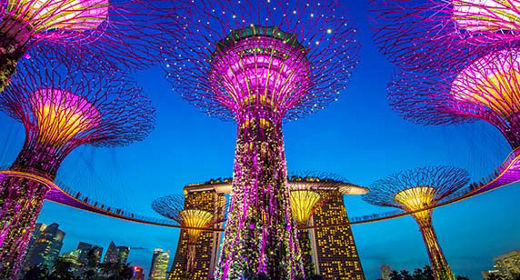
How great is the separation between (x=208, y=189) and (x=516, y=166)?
35118 millimetres

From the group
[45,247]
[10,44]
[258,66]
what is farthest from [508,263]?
[45,247]

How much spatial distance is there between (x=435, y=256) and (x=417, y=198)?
4202 mm

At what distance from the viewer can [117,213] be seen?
2003cm

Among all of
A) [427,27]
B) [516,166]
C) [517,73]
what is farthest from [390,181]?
[427,27]

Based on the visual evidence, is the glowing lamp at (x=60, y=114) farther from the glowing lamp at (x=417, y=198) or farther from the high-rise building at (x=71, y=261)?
the glowing lamp at (x=417, y=198)

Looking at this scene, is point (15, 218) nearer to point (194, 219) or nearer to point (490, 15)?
point (194, 219)

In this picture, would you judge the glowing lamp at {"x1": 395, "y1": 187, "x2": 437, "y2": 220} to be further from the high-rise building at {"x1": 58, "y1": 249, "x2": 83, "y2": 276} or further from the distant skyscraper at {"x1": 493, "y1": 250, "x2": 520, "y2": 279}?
the distant skyscraper at {"x1": 493, "y1": 250, "x2": 520, "y2": 279}

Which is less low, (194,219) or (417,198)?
(417,198)

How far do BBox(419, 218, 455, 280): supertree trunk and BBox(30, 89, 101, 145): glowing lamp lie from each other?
23.6m

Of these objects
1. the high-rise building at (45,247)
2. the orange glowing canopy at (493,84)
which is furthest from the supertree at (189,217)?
the high-rise building at (45,247)

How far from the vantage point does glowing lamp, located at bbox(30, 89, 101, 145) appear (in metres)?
13.4

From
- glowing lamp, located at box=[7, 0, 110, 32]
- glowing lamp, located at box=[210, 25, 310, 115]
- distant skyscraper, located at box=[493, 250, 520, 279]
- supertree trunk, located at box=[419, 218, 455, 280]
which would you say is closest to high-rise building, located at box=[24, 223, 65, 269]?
glowing lamp, located at box=[210, 25, 310, 115]

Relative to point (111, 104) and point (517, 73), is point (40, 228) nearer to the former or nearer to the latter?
point (111, 104)

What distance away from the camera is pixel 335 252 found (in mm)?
34094
